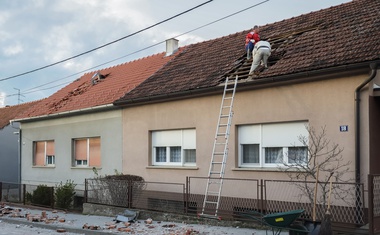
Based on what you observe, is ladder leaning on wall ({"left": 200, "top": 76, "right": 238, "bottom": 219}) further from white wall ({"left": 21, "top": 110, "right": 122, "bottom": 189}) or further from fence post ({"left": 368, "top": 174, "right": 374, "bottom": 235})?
white wall ({"left": 21, "top": 110, "right": 122, "bottom": 189})

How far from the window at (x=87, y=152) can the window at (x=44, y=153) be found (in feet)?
6.53

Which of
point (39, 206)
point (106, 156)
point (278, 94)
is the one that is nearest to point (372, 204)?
point (278, 94)

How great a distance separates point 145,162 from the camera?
51.1 feet

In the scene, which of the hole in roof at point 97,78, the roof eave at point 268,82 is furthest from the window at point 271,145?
the hole in roof at point 97,78

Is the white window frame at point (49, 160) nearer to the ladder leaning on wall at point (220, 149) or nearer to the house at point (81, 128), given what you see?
the house at point (81, 128)

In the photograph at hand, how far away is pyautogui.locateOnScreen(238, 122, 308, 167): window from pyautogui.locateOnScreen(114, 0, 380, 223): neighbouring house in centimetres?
3

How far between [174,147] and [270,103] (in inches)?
166

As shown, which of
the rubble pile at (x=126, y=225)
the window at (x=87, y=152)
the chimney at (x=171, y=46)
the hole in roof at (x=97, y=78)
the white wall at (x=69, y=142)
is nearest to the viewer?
the rubble pile at (x=126, y=225)

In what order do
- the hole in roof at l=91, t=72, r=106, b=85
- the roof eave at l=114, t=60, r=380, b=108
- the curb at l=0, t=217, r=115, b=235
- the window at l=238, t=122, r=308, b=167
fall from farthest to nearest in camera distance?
1. the hole in roof at l=91, t=72, r=106, b=85
2. the window at l=238, t=122, r=308, b=167
3. the curb at l=0, t=217, r=115, b=235
4. the roof eave at l=114, t=60, r=380, b=108

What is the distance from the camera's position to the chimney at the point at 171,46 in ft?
65.3

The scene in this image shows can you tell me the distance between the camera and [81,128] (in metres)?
19.0

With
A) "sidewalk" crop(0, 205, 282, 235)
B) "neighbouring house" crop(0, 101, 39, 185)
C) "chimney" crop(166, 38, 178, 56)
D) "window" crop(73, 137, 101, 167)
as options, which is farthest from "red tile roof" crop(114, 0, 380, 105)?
"neighbouring house" crop(0, 101, 39, 185)

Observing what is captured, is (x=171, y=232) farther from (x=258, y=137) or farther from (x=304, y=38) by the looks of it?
(x=304, y=38)

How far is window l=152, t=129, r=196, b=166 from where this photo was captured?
→ 47.0ft
